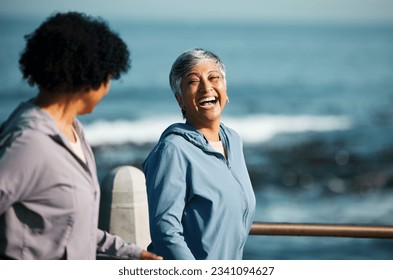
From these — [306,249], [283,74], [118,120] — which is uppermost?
[283,74]

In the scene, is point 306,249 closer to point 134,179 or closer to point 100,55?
point 134,179

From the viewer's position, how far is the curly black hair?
2.33 meters

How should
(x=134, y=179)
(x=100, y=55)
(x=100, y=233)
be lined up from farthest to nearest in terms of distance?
(x=134, y=179) < (x=100, y=233) < (x=100, y=55)

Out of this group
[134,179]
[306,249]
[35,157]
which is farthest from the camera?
[306,249]

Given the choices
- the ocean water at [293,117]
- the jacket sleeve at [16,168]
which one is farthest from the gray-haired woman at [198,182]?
the jacket sleeve at [16,168]

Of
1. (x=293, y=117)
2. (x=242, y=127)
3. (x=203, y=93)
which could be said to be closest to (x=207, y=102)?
(x=203, y=93)

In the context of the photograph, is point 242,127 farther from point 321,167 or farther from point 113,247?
point 113,247

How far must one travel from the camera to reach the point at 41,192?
2246 mm

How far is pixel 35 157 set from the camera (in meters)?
2.22

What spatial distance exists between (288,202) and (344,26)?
39.8 meters

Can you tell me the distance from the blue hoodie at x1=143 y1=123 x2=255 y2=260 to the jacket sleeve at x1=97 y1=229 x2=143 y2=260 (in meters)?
0.29

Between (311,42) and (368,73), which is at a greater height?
(311,42)

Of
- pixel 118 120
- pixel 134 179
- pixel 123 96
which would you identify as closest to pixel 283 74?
pixel 123 96

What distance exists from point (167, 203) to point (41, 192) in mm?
715
